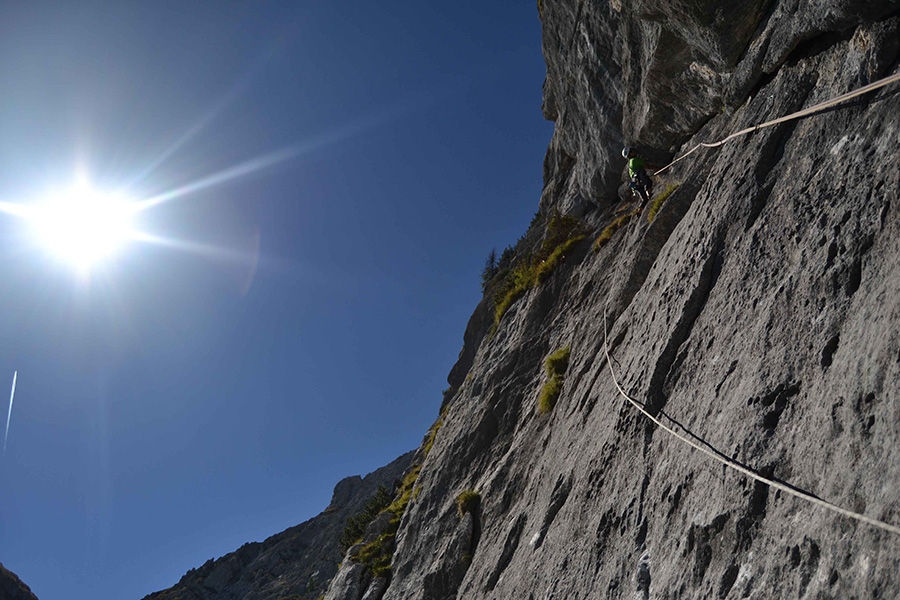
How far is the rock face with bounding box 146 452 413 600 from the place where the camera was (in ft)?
173

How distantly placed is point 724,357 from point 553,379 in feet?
21.9

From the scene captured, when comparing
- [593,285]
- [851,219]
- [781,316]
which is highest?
[593,285]

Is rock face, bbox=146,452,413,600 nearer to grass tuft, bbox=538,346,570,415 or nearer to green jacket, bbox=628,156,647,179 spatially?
grass tuft, bbox=538,346,570,415

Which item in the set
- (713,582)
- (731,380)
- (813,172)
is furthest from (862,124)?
(713,582)

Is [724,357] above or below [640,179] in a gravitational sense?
below

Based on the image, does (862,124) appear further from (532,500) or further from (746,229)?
(532,500)

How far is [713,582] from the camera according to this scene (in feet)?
16.0

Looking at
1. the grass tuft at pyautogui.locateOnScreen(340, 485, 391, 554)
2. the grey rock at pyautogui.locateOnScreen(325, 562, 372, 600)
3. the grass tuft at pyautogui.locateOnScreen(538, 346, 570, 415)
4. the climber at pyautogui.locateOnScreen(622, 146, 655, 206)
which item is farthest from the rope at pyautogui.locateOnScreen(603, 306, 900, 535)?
the grass tuft at pyautogui.locateOnScreen(340, 485, 391, 554)

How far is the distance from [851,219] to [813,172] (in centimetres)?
123

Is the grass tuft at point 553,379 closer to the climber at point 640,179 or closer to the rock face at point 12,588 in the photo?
the climber at point 640,179

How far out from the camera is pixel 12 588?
81.2 m

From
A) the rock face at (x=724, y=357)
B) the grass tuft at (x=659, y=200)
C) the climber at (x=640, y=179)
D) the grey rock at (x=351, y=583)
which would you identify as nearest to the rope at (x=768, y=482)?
the rock face at (x=724, y=357)

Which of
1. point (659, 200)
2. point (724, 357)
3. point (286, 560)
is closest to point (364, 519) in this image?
point (659, 200)

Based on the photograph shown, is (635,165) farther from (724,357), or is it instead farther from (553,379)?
(724,357)
